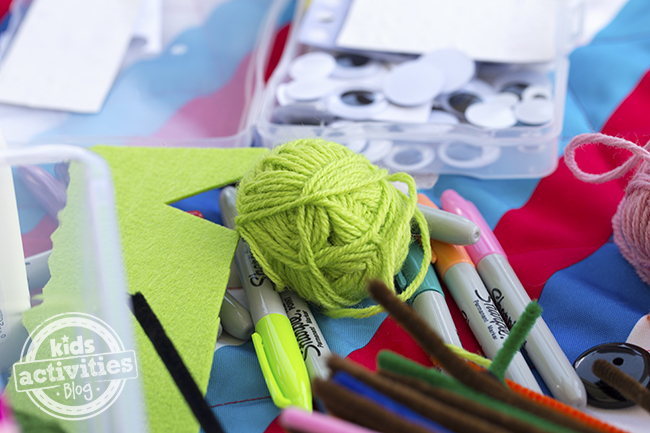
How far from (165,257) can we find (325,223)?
142 millimetres

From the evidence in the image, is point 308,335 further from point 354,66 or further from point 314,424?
point 354,66

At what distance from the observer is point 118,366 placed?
0.96 ft

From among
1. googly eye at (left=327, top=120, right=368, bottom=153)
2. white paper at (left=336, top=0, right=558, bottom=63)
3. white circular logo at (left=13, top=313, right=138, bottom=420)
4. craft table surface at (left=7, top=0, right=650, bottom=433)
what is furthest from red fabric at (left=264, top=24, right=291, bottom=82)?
white circular logo at (left=13, top=313, right=138, bottom=420)

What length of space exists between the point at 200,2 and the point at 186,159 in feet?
1.50

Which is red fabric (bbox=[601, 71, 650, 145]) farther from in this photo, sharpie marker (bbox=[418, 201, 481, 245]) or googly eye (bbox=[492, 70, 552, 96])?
sharpie marker (bbox=[418, 201, 481, 245])

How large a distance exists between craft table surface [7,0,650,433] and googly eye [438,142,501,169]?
0.02 meters

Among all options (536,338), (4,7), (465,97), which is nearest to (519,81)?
(465,97)

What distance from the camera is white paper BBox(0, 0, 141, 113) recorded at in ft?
2.29

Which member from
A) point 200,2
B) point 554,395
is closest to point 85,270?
point 554,395

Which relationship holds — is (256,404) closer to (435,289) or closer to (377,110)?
(435,289)

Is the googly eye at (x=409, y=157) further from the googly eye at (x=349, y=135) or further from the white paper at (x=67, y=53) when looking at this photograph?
the white paper at (x=67, y=53)

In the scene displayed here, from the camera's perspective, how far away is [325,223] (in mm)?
369

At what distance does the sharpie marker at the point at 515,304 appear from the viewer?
35 centimetres

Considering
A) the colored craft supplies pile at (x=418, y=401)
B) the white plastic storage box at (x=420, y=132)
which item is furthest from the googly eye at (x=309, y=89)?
the colored craft supplies pile at (x=418, y=401)
